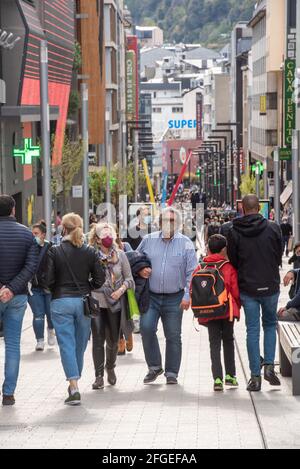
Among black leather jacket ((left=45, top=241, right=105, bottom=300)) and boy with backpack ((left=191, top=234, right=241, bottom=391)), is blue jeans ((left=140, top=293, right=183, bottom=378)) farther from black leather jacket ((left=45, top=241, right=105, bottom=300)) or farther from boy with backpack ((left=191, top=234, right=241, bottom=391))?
black leather jacket ((left=45, top=241, right=105, bottom=300))

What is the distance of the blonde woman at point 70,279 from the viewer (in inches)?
458

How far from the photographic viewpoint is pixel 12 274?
11.5 meters

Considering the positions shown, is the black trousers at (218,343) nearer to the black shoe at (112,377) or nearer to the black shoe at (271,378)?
the black shoe at (271,378)

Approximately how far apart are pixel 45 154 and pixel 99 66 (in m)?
55.6

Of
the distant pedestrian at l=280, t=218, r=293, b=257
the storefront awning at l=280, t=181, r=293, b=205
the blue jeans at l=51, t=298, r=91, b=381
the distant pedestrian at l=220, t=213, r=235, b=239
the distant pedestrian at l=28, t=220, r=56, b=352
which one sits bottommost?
the storefront awning at l=280, t=181, r=293, b=205

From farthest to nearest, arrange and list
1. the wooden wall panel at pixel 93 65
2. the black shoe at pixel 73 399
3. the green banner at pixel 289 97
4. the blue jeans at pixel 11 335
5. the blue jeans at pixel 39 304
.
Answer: the wooden wall panel at pixel 93 65 < the green banner at pixel 289 97 < the blue jeans at pixel 39 304 < the blue jeans at pixel 11 335 < the black shoe at pixel 73 399

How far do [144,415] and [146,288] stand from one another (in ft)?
7.43

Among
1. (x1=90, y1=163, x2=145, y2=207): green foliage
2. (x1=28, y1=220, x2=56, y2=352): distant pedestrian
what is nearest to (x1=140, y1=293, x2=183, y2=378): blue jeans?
(x1=28, y1=220, x2=56, y2=352): distant pedestrian

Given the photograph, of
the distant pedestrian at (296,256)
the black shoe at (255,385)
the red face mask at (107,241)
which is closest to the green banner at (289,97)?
the distant pedestrian at (296,256)

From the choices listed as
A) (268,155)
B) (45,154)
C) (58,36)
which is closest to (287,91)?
(58,36)

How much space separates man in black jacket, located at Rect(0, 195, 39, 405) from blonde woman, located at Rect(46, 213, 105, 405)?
0.22 meters

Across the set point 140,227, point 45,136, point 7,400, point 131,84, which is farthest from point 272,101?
point 7,400

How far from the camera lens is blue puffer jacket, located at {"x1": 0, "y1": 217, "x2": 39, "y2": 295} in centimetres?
1145

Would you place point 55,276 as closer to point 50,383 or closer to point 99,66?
point 50,383
